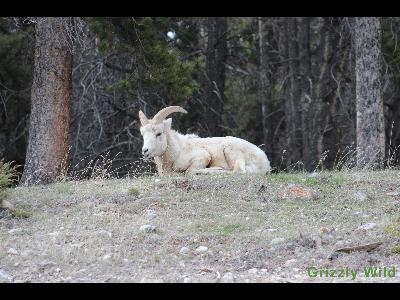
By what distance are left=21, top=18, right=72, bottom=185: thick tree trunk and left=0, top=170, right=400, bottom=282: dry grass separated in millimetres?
2086

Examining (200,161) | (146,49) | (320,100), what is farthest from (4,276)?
(320,100)

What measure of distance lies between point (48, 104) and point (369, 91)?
22.7 feet

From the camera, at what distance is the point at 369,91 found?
1628 cm

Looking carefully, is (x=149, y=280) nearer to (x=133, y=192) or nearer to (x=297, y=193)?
(x=133, y=192)

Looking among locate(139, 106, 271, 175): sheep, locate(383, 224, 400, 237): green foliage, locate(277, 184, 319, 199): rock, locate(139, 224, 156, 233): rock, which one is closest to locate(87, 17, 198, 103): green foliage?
locate(139, 106, 271, 175): sheep

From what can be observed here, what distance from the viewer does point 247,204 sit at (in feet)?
34.7

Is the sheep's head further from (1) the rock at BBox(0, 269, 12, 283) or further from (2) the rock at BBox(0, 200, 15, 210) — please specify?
(1) the rock at BBox(0, 269, 12, 283)

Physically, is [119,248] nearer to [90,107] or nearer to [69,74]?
[69,74]

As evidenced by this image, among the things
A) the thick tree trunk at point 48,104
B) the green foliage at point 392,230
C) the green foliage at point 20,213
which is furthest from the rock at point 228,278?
the thick tree trunk at point 48,104

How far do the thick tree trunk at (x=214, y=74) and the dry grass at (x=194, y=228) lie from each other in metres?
12.7

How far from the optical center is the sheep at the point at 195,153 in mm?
14266

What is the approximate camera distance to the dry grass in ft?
26.4
